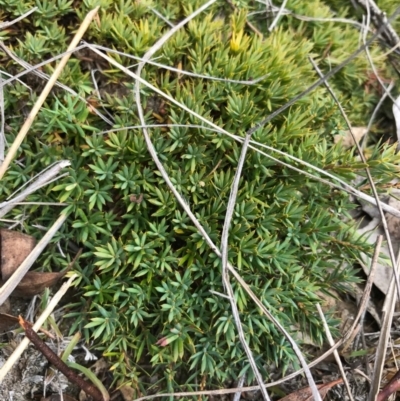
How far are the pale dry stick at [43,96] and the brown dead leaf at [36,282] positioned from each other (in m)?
0.47

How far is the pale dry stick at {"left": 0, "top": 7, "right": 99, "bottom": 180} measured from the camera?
195 centimetres

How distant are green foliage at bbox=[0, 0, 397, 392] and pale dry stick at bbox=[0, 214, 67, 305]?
0.20 feet

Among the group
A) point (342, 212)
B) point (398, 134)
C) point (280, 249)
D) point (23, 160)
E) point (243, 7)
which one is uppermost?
point (243, 7)

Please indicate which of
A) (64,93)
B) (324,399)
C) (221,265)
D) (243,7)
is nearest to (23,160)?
(64,93)

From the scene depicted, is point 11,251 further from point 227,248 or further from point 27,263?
point 227,248

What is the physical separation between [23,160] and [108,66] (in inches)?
24.9

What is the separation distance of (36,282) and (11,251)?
18 centimetres

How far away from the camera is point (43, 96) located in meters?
2.06

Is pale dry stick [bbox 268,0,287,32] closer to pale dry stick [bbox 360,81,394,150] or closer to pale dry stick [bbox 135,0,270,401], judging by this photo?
pale dry stick [bbox 135,0,270,401]

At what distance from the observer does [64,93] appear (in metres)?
2.22

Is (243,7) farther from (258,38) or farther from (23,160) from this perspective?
(23,160)

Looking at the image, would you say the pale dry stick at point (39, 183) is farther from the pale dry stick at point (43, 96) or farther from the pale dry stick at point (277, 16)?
the pale dry stick at point (277, 16)

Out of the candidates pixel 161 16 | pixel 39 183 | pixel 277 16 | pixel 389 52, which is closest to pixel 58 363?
pixel 39 183

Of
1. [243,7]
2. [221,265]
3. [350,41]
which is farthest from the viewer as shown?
[350,41]
